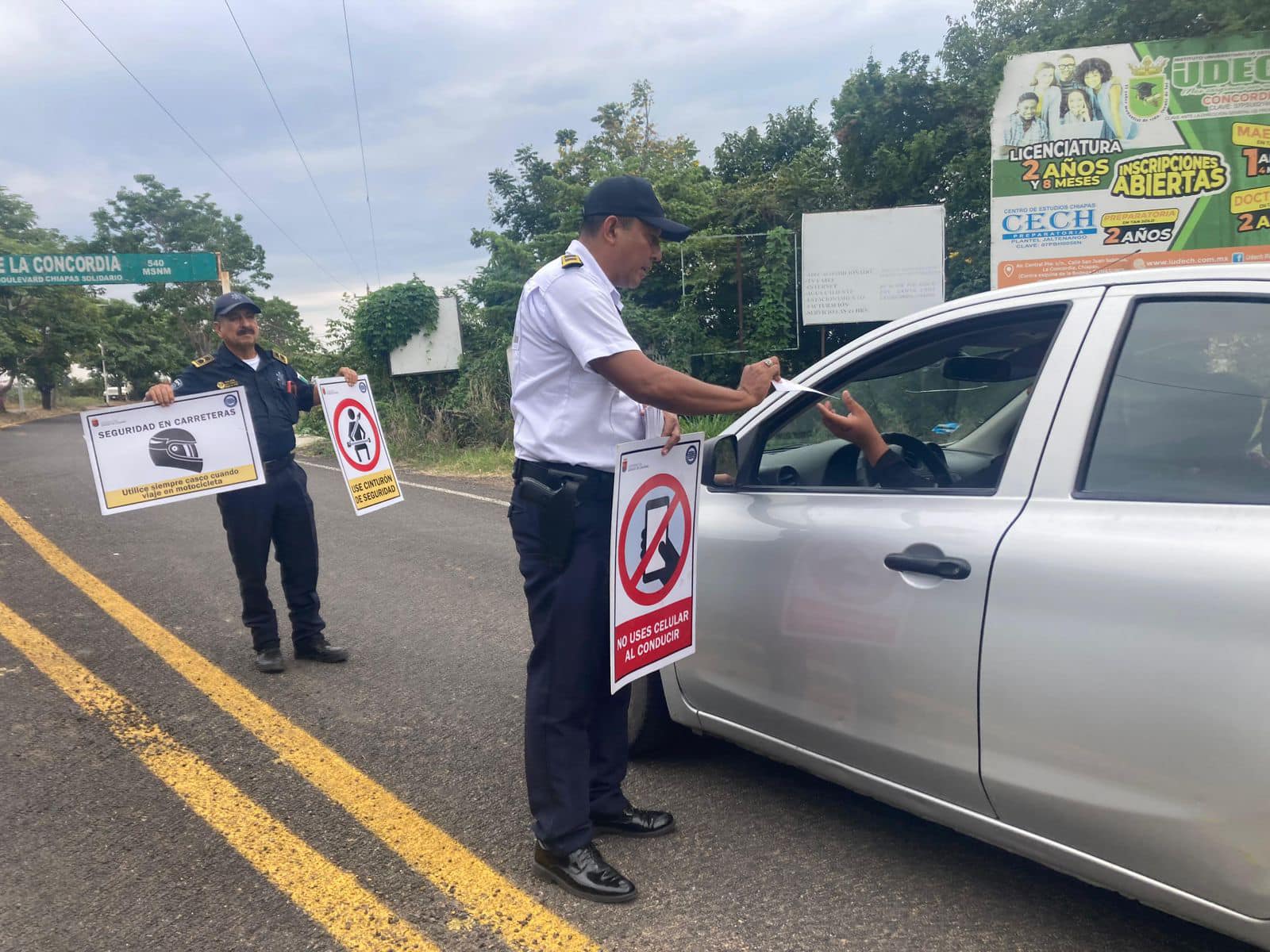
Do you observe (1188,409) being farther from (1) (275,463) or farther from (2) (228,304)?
(2) (228,304)

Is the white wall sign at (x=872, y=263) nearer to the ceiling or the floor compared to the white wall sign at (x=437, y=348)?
nearer to the ceiling

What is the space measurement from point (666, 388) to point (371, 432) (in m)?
3.05

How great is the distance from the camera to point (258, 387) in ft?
15.5

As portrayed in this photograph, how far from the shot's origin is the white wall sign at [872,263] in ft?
44.6

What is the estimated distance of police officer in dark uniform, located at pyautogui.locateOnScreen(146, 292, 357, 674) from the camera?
4598mm

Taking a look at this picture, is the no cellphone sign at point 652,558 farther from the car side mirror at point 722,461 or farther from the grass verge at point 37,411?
the grass verge at point 37,411

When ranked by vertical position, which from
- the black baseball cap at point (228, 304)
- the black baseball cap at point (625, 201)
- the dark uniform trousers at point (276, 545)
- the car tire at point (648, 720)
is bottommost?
the car tire at point (648, 720)

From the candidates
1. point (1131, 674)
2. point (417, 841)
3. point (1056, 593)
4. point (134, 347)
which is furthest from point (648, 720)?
point (134, 347)

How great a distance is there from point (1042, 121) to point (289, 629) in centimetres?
1160

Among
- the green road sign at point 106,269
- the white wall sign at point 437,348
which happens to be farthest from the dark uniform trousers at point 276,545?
the green road sign at point 106,269

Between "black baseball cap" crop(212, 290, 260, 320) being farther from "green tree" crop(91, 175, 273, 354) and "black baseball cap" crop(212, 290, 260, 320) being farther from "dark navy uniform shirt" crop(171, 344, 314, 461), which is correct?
"green tree" crop(91, 175, 273, 354)

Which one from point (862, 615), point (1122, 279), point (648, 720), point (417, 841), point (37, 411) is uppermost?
point (1122, 279)

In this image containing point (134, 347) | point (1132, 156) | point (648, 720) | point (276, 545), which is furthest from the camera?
point (134, 347)

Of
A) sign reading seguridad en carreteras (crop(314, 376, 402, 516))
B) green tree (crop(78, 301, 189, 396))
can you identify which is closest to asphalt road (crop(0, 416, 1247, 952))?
sign reading seguridad en carreteras (crop(314, 376, 402, 516))
